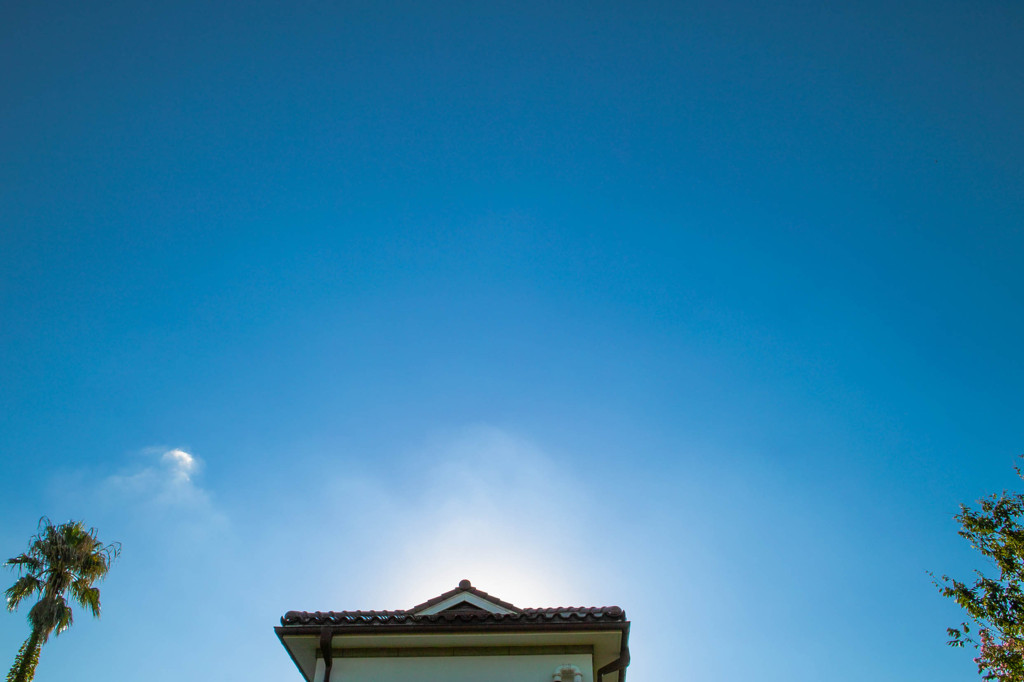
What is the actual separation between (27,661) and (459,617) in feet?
62.8

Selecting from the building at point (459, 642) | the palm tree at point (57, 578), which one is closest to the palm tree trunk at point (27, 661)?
the palm tree at point (57, 578)

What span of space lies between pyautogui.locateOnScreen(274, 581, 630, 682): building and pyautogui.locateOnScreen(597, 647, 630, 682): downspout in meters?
0.02

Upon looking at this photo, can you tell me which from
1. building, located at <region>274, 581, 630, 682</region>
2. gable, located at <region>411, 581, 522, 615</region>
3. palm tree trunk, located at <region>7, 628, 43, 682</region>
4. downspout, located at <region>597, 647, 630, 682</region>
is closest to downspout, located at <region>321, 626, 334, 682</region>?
building, located at <region>274, 581, 630, 682</region>

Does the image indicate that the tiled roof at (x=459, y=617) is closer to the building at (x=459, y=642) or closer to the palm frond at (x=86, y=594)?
the building at (x=459, y=642)

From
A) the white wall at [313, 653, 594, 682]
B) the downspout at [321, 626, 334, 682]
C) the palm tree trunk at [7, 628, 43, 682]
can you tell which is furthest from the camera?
the palm tree trunk at [7, 628, 43, 682]

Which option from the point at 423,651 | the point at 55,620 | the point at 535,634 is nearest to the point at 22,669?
the point at 55,620

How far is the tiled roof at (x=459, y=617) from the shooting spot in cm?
1088

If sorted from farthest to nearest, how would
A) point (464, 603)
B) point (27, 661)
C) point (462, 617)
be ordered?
1. point (27, 661)
2. point (464, 603)
3. point (462, 617)

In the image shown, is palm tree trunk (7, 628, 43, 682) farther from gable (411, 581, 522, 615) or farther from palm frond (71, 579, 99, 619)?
gable (411, 581, 522, 615)

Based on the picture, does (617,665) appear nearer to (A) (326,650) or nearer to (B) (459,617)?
(B) (459,617)

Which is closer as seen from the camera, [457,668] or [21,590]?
[457,668]

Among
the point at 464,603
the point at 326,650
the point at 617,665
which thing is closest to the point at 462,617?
the point at 464,603

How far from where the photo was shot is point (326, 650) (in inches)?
434

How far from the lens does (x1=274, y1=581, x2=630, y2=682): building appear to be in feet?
35.6
